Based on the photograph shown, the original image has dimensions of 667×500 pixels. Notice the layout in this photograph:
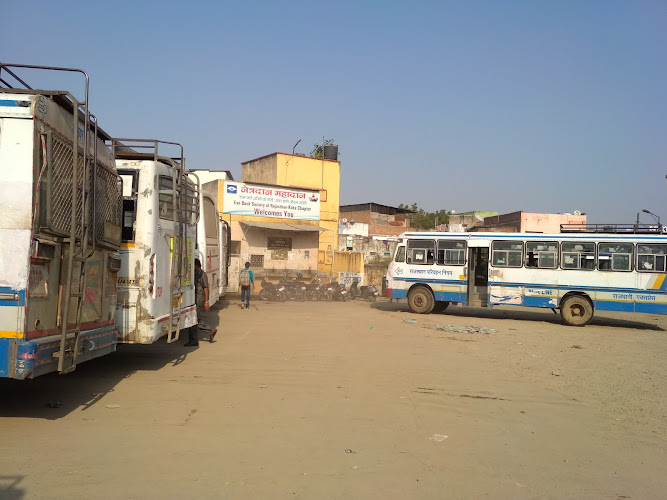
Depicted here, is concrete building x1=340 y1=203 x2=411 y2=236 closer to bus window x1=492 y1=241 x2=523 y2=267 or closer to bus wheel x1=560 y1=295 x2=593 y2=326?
bus window x1=492 y1=241 x2=523 y2=267

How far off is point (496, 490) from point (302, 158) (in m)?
24.2

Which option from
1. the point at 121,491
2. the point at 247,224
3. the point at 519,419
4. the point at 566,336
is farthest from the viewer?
the point at 247,224

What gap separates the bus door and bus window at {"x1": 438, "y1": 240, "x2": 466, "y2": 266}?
0.24 meters

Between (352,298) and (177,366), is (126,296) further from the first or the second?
(352,298)

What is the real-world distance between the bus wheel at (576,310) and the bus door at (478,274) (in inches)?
96.5

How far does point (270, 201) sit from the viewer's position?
2464 cm

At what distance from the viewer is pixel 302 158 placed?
27094 mm

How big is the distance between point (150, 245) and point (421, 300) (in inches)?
488

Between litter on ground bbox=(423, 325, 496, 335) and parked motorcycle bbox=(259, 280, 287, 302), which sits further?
parked motorcycle bbox=(259, 280, 287, 302)

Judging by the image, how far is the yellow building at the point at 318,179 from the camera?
1025 inches

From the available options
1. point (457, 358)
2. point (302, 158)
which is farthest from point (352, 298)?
point (457, 358)

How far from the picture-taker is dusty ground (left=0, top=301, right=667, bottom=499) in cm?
414

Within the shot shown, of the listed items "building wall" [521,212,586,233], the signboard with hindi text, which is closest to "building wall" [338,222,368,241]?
the signboard with hindi text

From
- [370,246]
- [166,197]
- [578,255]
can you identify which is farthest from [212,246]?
[370,246]
